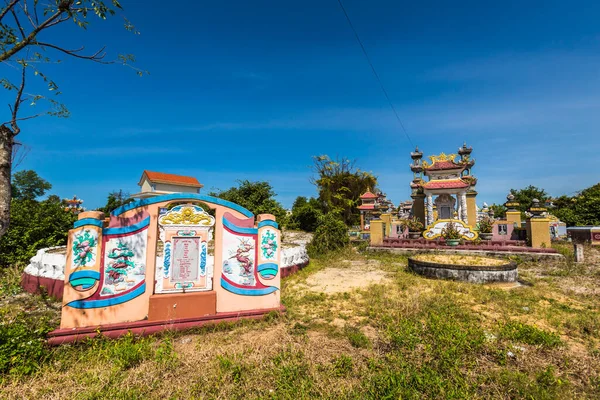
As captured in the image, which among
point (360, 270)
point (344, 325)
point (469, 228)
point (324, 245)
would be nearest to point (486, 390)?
point (344, 325)

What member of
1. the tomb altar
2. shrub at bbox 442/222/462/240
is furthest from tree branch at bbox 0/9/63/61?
shrub at bbox 442/222/462/240

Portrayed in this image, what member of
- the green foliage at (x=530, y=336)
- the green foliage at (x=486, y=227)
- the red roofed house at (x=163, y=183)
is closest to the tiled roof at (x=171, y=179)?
the red roofed house at (x=163, y=183)

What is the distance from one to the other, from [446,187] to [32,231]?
20.4m

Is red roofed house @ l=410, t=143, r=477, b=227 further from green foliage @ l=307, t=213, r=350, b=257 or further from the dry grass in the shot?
the dry grass

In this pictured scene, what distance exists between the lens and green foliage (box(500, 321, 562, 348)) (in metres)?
3.98

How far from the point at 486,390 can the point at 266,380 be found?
2.43 metres

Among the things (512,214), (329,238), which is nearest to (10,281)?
(329,238)

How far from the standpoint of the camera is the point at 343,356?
355 cm

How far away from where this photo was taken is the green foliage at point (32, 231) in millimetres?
9125

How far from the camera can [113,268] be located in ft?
15.9

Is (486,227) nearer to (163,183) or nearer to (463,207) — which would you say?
(463,207)

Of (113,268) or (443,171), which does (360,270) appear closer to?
(113,268)

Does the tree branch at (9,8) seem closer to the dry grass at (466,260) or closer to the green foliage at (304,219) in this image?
the dry grass at (466,260)

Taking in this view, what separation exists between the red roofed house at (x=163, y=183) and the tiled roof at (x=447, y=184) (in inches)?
1057
